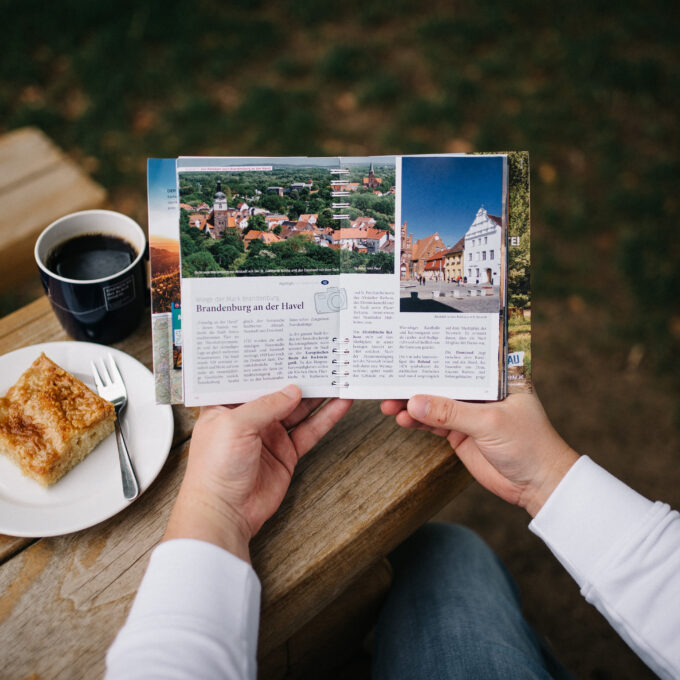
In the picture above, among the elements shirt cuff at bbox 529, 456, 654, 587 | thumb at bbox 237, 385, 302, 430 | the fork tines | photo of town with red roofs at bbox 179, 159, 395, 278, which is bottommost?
shirt cuff at bbox 529, 456, 654, 587

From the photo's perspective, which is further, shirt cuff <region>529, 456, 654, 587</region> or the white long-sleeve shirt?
shirt cuff <region>529, 456, 654, 587</region>

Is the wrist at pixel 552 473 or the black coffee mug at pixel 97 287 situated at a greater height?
the black coffee mug at pixel 97 287

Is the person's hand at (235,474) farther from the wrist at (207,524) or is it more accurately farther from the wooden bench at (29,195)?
the wooden bench at (29,195)

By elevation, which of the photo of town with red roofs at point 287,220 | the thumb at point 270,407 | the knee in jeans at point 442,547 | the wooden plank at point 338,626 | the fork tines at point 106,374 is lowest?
the wooden plank at point 338,626

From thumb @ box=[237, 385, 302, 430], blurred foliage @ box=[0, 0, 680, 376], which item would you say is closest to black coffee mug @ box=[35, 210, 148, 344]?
thumb @ box=[237, 385, 302, 430]

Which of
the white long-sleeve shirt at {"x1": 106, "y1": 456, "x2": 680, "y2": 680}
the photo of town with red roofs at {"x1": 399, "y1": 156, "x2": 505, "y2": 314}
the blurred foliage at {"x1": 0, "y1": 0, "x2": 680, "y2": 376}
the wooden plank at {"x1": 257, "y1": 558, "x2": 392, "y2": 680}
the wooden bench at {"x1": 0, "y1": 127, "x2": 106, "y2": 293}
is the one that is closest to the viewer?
the white long-sleeve shirt at {"x1": 106, "y1": 456, "x2": 680, "y2": 680}

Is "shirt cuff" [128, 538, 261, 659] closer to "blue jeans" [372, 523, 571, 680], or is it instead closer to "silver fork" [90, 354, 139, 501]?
"silver fork" [90, 354, 139, 501]

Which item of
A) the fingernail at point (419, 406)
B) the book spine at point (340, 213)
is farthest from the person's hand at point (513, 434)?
the book spine at point (340, 213)

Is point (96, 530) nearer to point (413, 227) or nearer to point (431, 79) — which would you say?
point (413, 227)
